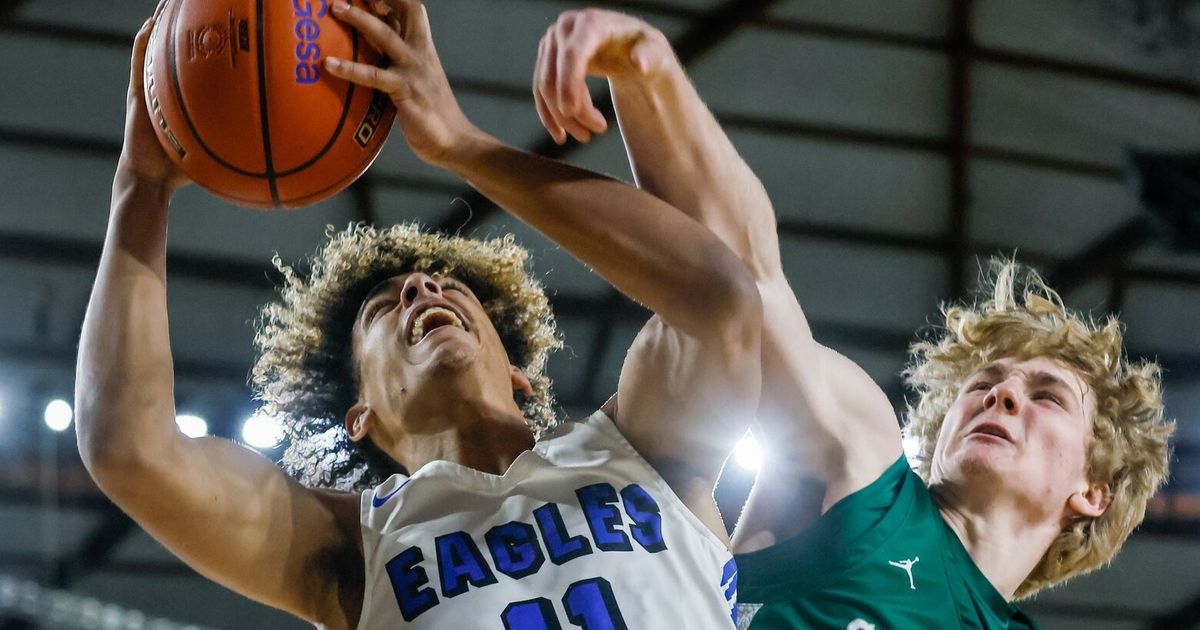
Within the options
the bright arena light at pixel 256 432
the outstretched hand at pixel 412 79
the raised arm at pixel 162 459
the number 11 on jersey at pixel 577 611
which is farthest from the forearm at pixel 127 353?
the bright arena light at pixel 256 432

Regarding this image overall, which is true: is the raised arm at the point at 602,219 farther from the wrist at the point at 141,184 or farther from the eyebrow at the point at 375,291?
the eyebrow at the point at 375,291

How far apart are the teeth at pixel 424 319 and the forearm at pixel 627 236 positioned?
2.03 feet

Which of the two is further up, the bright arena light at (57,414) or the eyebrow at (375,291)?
the bright arena light at (57,414)

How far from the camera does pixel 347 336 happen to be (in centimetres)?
292

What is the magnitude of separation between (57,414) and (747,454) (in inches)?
137

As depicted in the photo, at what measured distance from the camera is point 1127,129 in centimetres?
675

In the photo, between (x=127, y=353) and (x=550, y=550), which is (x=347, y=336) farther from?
(x=550, y=550)

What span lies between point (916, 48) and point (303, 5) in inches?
194

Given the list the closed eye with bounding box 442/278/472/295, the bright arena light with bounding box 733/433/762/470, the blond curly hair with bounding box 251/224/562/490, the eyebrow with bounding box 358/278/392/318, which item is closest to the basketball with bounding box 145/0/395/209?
the closed eye with bounding box 442/278/472/295

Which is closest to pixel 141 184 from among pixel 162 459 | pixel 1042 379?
pixel 162 459

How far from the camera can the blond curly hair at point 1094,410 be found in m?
3.11

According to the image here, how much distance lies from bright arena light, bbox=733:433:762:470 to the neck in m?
3.95

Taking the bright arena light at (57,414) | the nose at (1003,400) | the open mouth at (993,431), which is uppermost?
the bright arena light at (57,414)

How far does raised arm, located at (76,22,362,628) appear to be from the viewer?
1.93m
